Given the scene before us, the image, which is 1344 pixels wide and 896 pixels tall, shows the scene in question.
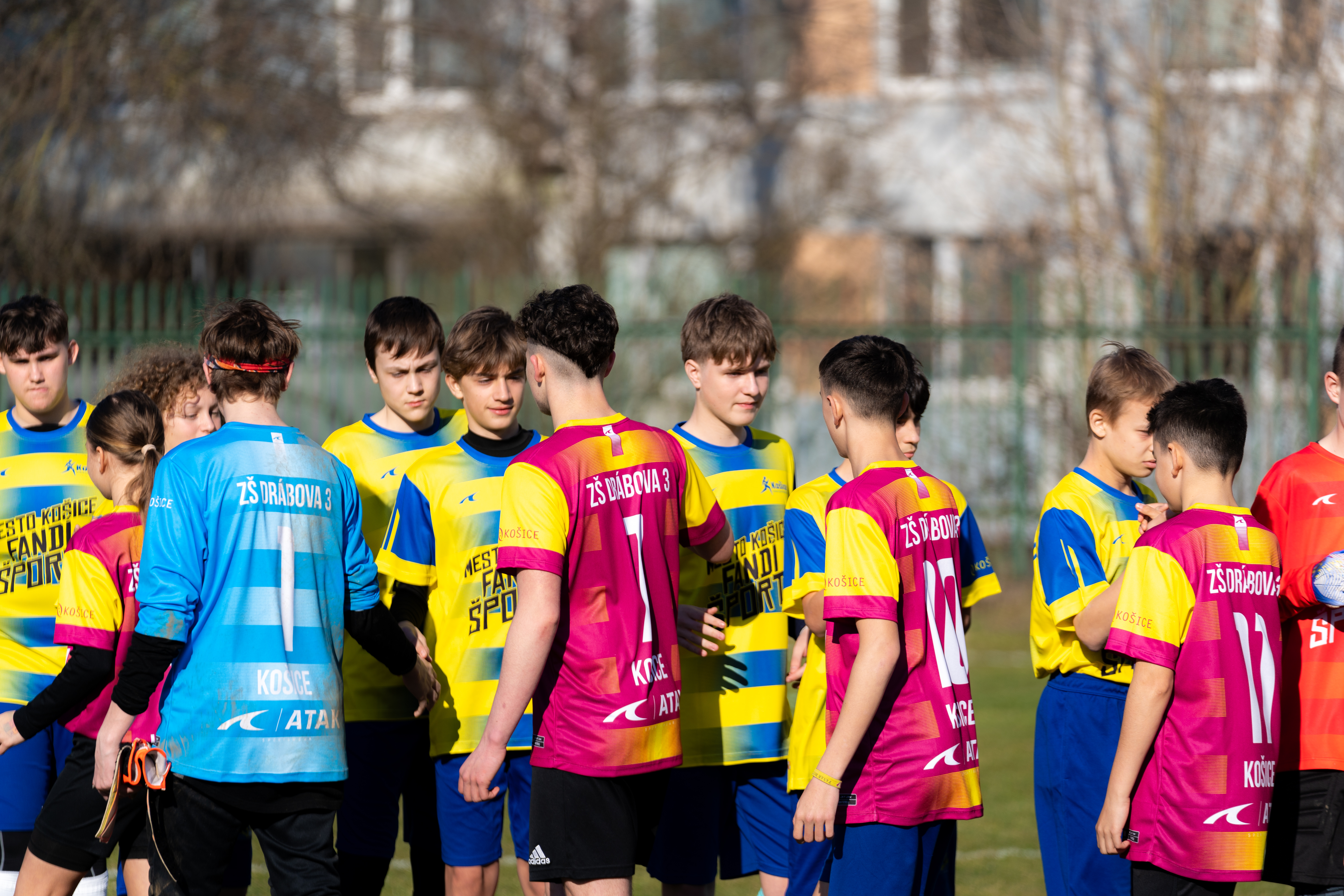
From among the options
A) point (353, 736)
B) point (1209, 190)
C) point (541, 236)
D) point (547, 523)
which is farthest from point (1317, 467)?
point (541, 236)

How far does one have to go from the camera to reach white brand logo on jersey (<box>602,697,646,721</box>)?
3438 millimetres

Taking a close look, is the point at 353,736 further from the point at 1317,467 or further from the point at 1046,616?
the point at 1317,467

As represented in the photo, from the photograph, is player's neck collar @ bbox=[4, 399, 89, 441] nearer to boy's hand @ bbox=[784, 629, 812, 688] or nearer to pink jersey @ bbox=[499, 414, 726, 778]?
pink jersey @ bbox=[499, 414, 726, 778]

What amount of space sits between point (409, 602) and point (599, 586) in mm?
986

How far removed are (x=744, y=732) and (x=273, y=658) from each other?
1498mm

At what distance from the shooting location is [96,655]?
363 cm

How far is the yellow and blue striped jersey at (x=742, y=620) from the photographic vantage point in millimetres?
4184

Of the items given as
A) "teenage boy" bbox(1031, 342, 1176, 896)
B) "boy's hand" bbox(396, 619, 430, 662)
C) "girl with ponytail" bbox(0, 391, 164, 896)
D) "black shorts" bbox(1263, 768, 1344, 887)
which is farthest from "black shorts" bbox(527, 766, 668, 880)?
"black shorts" bbox(1263, 768, 1344, 887)

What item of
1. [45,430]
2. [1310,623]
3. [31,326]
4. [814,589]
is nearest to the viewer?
[1310,623]

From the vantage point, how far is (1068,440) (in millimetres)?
12258

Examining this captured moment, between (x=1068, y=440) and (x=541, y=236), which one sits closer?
(x=1068, y=440)

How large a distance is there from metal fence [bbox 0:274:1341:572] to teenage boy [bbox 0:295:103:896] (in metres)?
5.99

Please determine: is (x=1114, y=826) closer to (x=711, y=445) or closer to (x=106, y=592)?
(x=711, y=445)

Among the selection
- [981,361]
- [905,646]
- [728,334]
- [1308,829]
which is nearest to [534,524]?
[905,646]
